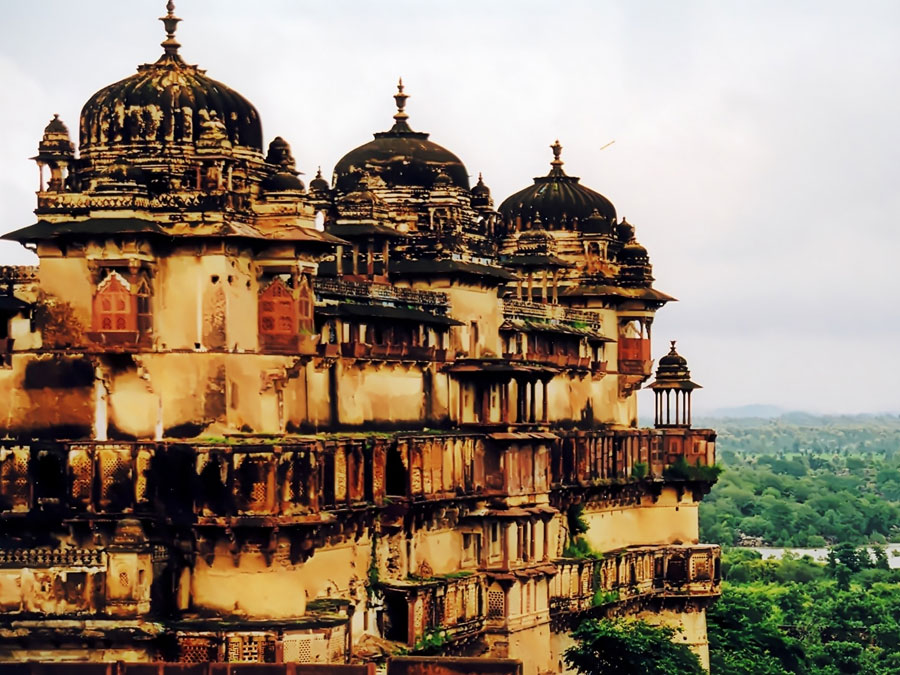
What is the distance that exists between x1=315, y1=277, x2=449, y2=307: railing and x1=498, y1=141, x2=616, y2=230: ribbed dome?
1273cm

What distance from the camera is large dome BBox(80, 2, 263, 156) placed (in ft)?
156

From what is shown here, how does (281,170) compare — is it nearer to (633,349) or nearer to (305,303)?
(305,303)

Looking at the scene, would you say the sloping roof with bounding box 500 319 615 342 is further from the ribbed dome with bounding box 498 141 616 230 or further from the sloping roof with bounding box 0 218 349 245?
the sloping roof with bounding box 0 218 349 245

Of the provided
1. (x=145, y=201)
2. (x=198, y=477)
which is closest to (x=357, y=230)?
(x=145, y=201)

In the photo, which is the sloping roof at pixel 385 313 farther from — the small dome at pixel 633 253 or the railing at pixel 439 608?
the small dome at pixel 633 253

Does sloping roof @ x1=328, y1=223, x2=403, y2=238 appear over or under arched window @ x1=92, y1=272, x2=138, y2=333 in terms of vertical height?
over

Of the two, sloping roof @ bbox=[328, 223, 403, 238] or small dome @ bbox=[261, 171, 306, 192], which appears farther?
sloping roof @ bbox=[328, 223, 403, 238]

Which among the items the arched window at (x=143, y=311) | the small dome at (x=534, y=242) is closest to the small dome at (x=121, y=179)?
the arched window at (x=143, y=311)

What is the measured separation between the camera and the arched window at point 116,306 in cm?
4584

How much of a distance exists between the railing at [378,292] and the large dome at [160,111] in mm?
3335

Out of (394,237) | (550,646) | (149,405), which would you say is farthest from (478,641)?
(149,405)

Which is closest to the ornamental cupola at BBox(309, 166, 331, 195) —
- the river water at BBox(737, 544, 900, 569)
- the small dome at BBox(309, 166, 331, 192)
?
the small dome at BBox(309, 166, 331, 192)

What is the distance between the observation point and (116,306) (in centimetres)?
4584

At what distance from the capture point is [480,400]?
57.2m
